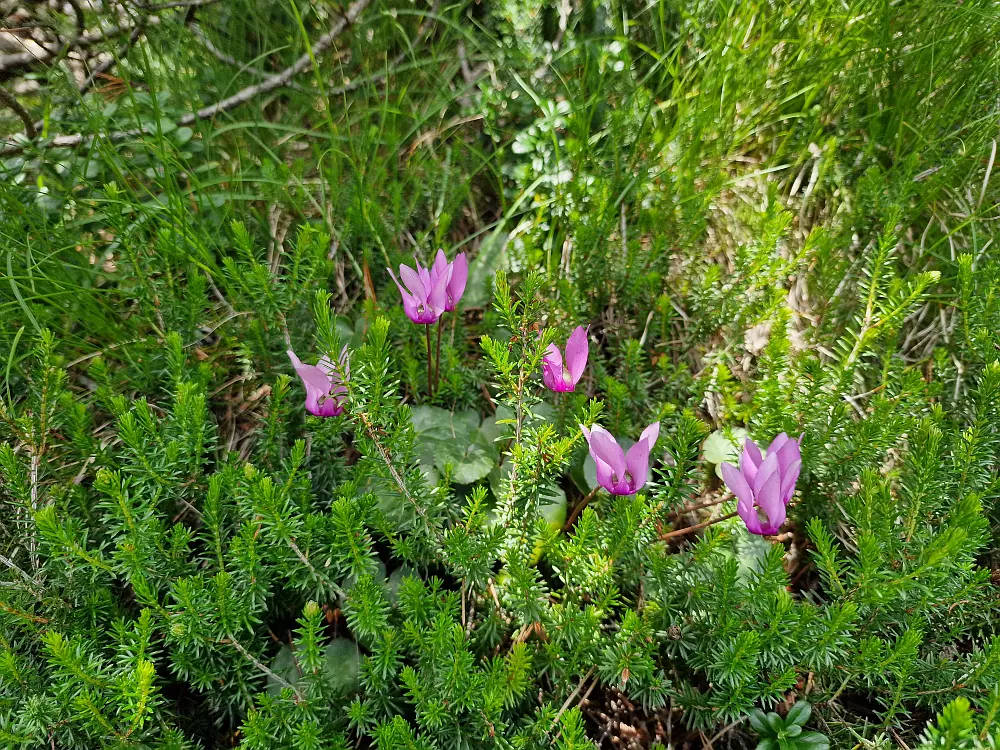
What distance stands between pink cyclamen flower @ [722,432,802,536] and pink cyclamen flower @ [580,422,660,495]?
183mm

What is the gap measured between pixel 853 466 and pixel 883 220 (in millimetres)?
Answer: 849

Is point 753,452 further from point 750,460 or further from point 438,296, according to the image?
point 438,296

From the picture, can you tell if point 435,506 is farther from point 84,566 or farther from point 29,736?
point 29,736

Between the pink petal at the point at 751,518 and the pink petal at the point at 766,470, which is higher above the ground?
the pink petal at the point at 766,470

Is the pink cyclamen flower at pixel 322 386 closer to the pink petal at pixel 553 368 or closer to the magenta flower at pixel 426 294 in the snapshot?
the magenta flower at pixel 426 294

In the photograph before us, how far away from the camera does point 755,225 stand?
98.7 inches

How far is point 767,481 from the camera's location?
1.48 m

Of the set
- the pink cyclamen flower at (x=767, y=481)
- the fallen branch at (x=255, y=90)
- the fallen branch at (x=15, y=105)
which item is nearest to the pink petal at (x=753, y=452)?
the pink cyclamen flower at (x=767, y=481)

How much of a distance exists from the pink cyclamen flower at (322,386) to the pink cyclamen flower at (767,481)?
0.94 metres

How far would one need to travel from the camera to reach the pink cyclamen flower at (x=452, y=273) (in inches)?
70.1

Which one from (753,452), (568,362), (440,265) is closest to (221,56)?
(440,265)

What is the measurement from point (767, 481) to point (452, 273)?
0.93 metres

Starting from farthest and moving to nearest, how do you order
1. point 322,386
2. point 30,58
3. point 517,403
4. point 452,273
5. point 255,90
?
point 255,90 < point 30,58 < point 452,273 < point 322,386 < point 517,403

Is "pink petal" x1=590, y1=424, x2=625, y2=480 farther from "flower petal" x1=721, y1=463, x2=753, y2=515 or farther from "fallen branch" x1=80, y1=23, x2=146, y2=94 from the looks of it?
"fallen branch" x1=80, y1=23, x2=146, y2=94
